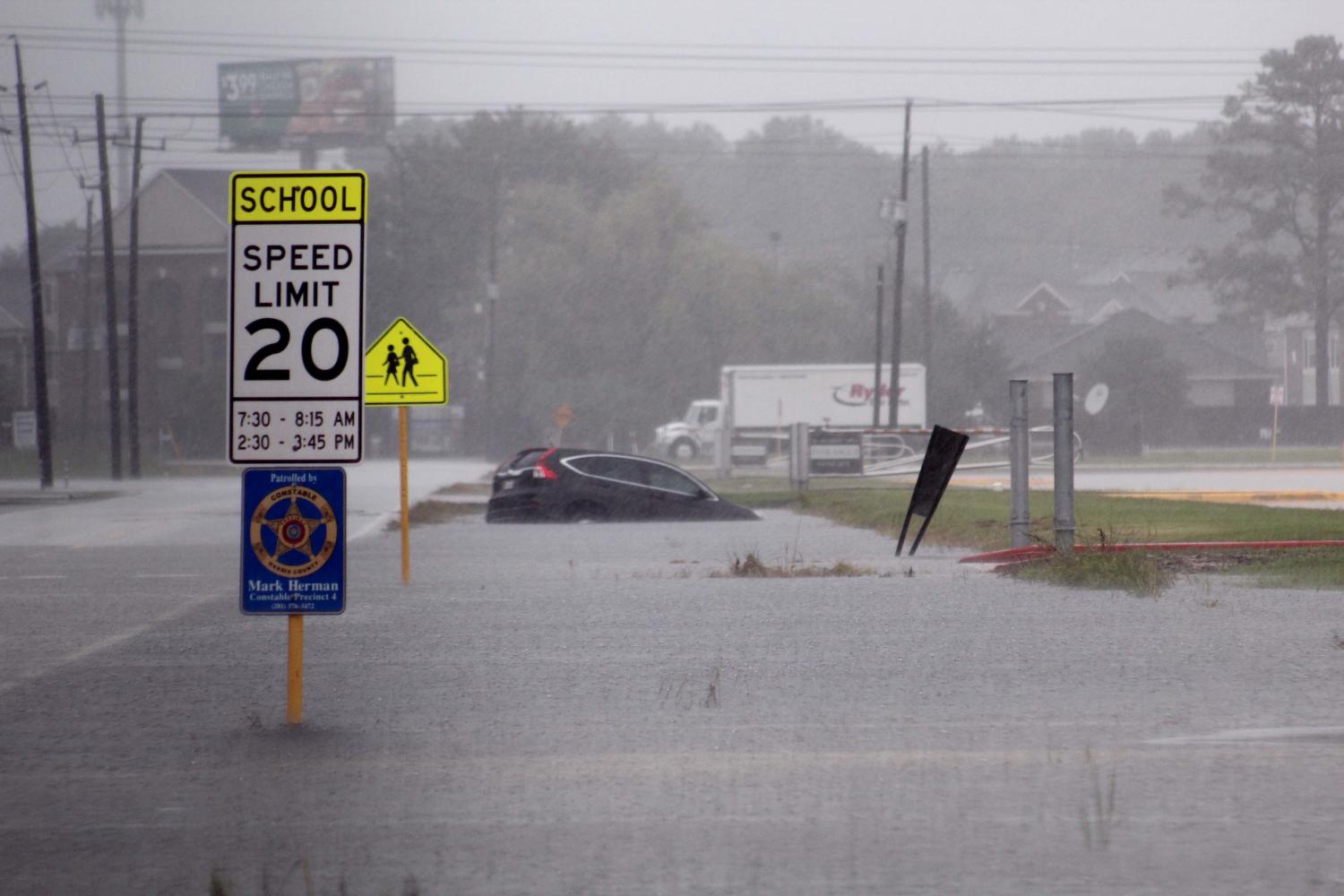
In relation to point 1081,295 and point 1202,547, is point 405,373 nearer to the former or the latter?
point 1202,547

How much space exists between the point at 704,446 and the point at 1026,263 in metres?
81.0

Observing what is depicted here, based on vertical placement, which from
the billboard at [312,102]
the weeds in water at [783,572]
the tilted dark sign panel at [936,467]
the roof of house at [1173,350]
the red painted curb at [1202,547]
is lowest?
the weeds in water at [783,572]

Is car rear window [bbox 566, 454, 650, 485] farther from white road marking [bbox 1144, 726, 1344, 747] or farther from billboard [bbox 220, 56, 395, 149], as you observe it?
billboard [bbox 220, 56, 395, 149]

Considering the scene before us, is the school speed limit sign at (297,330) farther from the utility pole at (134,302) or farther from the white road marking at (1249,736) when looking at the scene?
the utility pole at (134,302)

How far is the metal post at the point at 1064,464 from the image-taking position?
15.3m

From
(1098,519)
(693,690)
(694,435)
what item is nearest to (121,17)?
(694,435)

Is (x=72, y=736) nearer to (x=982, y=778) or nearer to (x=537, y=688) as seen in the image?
(x=537, y=688)

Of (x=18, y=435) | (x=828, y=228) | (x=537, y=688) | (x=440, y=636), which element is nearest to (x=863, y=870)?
(x=537, y=688)

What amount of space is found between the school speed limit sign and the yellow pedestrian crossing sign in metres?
7.90

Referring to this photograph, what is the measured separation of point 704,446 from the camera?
215 feet

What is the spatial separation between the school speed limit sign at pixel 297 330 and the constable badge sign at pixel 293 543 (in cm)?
12

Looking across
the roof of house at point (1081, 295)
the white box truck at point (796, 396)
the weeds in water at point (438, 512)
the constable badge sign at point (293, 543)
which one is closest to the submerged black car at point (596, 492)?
the weeds in water at point (438, 512)

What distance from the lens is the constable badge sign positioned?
7.70 m

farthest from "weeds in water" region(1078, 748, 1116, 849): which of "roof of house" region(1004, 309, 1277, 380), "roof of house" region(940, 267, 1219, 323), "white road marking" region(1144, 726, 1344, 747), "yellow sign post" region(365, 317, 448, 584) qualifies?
"roof of house" region(940, 267, 1219, 323)
